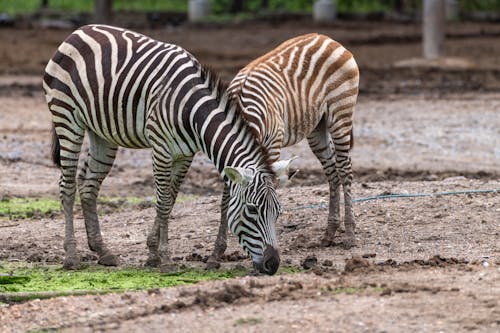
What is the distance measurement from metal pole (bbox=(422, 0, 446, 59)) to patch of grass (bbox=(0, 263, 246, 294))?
52.9ft

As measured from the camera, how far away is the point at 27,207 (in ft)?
41.7

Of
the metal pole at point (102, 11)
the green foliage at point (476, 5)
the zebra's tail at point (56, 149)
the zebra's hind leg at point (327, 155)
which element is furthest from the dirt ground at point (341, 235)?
the green foliage at point (476, 5)

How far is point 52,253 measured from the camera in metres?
10.4

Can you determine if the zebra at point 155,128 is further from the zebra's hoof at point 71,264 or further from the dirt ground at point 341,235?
the dirt ground at point 341,235

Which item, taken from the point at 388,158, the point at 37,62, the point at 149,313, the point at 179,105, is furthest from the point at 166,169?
the point at 37,62

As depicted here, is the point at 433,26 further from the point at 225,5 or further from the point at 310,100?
the point at 310,100

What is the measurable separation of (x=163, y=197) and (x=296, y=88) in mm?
1553

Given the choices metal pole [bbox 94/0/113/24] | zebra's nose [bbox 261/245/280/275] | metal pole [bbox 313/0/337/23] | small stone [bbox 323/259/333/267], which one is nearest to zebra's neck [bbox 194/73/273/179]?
zebra's nose [bbox 261/245/280/275]

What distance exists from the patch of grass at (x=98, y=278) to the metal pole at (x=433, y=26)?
16123 millimetres

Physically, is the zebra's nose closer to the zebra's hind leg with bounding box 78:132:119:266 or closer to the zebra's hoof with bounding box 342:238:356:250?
the zebra's hoof with bounding box 342:238:356:250

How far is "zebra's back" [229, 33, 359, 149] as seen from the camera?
371 inches

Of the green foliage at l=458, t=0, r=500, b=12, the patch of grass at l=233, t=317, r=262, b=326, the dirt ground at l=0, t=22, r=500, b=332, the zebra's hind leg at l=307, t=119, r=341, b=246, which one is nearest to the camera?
the patch of grass at l=233, t=317, r=262, b=326

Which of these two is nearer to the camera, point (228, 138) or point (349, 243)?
point (228, 138)

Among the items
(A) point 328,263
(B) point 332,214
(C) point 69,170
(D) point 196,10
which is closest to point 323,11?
(D) point 196,10
